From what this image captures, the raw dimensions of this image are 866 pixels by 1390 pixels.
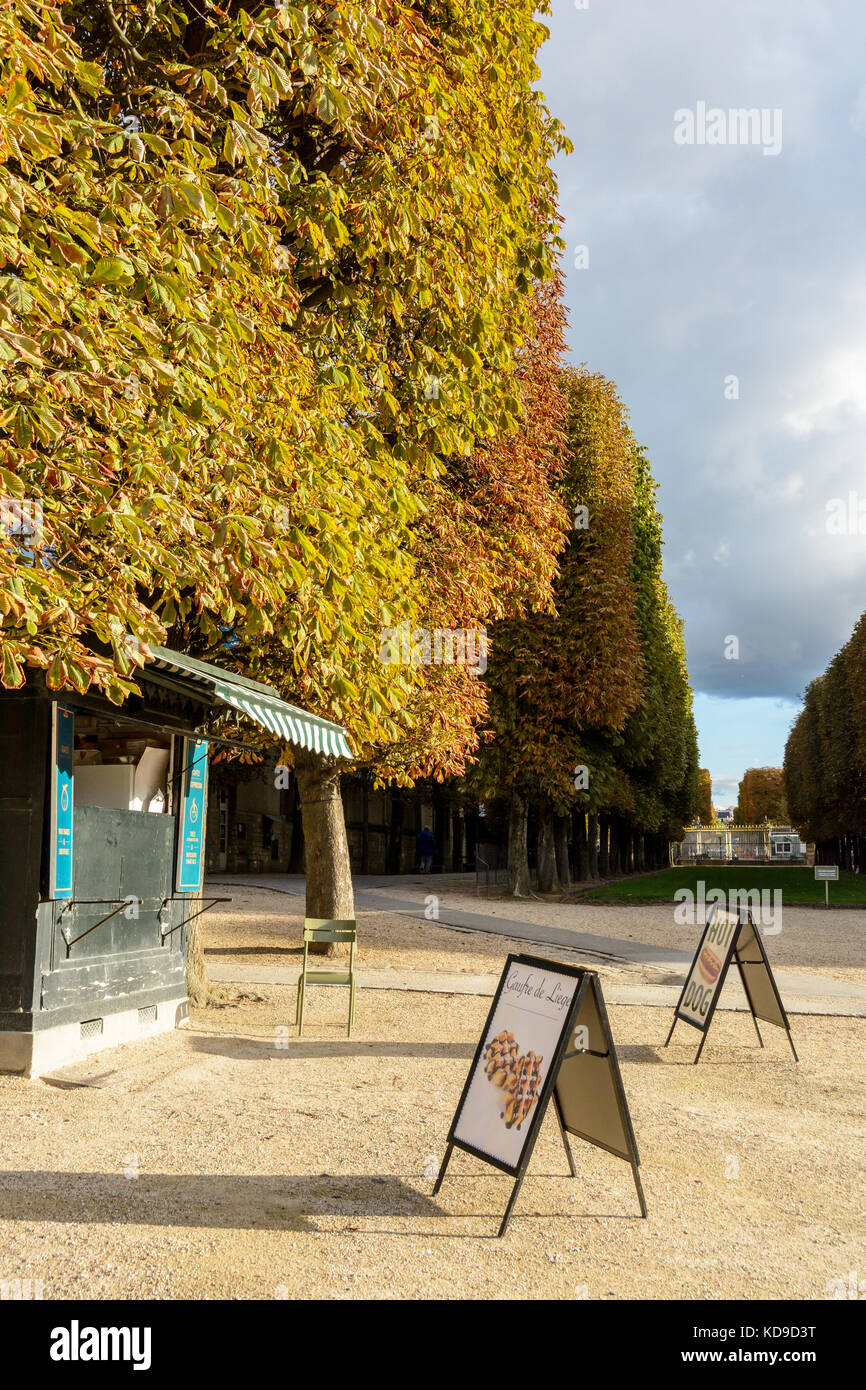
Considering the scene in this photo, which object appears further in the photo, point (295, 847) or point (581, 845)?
point (581, 845)

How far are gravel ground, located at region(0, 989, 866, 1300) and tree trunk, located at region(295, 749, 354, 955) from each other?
5.68 m

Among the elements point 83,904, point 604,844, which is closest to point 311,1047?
point 83,904

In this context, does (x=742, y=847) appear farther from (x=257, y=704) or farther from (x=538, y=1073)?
(x=538, y=1073)

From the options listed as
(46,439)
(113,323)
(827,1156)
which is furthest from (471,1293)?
(113,323)

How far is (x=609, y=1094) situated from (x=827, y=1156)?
1.91 m

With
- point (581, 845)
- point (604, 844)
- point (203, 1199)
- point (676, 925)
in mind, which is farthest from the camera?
point (604, 844)

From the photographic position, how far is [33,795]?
774 cm

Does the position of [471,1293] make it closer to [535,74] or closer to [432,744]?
[432,744]

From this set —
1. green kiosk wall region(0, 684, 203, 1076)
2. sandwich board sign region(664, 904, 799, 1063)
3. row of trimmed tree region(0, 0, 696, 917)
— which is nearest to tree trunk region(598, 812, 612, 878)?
row of trimmed tree region(0, 0, 696, 917)

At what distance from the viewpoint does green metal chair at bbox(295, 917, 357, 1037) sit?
9.91 m

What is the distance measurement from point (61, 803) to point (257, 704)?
5.24 feet

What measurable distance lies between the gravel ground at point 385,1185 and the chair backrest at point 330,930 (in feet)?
4.41

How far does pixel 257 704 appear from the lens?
26.7 feet

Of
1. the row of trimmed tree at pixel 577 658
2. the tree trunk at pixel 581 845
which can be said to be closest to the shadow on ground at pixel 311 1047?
the row of trimmed tree at pixel 577 658
